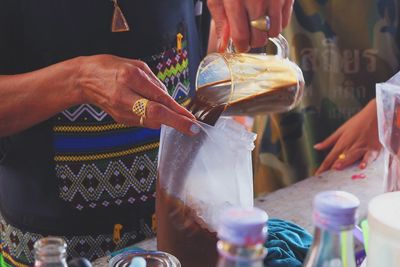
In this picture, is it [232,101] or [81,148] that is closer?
[232,101]

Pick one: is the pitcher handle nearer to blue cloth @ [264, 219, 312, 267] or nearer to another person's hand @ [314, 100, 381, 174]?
blue cloth @ [264, 219, 312, 267]

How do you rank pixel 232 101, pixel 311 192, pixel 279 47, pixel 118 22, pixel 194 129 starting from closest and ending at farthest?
pixel 194 129 → pixel 232 101 → pixel 279 47 → pixel 118 22 → pixel 311 192

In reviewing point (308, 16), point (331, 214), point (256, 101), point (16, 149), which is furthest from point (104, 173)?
point (308, 16)

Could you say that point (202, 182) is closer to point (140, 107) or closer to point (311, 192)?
point (140, 107)

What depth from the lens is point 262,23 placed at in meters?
1.18

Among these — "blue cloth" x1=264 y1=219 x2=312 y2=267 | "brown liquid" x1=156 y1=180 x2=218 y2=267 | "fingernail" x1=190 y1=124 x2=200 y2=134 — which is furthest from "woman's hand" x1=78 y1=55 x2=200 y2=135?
"blue cloth" x1=264 y1=219 x2=312 y2=267

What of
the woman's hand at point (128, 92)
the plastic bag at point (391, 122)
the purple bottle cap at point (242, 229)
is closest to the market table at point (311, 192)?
the plastic bag at point (391, 122)

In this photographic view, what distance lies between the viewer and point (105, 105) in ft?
3.48

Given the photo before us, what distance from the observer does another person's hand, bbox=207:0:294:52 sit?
1.16 m

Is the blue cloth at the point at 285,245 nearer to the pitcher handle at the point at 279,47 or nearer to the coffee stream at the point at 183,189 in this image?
the coffee stream at the point at 183,189

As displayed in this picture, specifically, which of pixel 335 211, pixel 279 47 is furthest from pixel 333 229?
pixel 279 47

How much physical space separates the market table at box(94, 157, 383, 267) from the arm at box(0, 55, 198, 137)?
0.29 meters

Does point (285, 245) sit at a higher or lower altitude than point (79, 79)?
lower

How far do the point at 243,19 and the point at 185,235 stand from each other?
427mm
